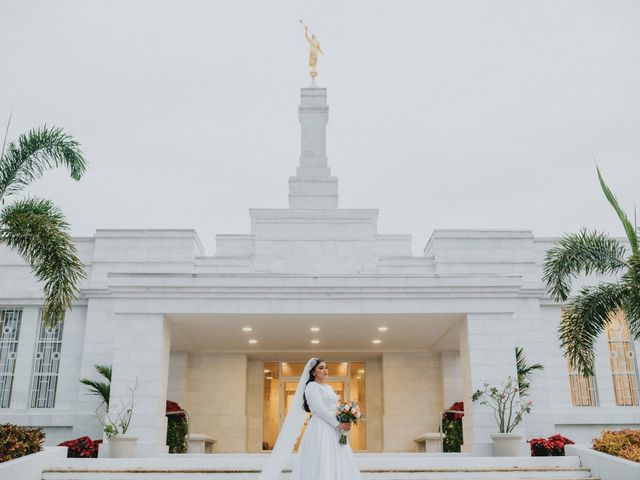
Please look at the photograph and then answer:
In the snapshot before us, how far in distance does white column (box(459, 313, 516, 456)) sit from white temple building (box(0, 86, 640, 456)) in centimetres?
3

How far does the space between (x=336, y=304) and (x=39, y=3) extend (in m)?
12.6

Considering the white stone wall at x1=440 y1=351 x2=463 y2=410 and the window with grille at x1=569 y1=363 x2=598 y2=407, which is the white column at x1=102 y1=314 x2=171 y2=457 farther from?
the window with grille at x1=569 y1=363 x2=598 y2=407

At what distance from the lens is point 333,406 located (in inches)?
304

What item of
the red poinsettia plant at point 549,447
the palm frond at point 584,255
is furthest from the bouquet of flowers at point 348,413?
the red poinsettia plant at point 549,447

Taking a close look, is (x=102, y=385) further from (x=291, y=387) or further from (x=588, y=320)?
(x=588, y=320)

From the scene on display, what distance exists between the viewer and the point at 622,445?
11.6 metres

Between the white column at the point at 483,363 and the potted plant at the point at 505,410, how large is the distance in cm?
14

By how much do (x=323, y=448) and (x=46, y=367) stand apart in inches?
548

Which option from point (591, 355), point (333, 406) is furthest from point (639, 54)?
point (333, 406)

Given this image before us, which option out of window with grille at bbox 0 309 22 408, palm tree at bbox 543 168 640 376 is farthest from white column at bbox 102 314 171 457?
palm tree at bbox 543 168 640 376

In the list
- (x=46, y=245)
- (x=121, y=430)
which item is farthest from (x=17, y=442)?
(x=46, y=245)

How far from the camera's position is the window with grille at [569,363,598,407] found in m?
18.3

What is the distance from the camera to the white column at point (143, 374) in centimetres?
1383

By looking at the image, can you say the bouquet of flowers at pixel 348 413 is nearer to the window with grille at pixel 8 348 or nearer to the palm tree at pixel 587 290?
the palm tree at pixel 587 290
